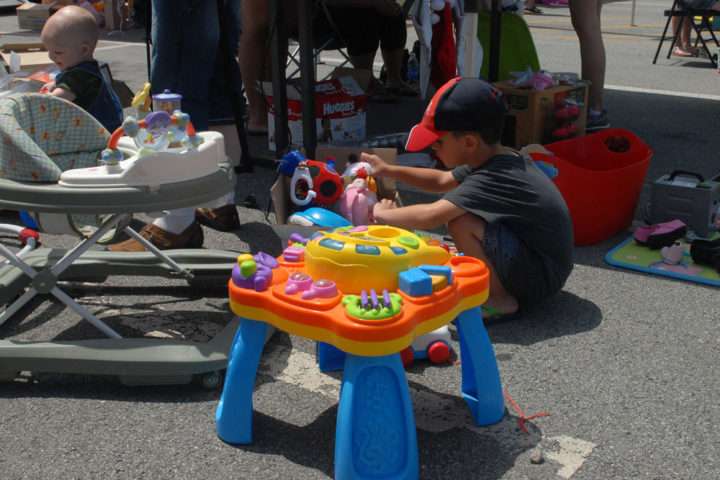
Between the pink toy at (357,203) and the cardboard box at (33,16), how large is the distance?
9919 millimetres

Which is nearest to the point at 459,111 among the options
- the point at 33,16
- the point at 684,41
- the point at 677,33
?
the point at 677,33

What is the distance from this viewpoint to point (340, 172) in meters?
4.06

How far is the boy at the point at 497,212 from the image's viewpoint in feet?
9.66

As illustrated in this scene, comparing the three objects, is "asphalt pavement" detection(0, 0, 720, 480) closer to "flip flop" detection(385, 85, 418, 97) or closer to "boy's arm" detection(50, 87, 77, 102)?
"boy's arm" detection(50, 87, 77, 102)

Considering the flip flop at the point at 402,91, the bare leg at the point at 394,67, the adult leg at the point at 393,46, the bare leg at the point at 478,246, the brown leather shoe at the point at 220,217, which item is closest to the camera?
the bare leg at the point at 478,246

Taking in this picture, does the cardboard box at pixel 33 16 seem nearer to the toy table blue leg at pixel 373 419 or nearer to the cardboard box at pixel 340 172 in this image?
the cardboard box at pixel 340 172

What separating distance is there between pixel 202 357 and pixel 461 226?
100cm

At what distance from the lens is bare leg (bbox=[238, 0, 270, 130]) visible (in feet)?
18.7

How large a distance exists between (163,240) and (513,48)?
9.50ft

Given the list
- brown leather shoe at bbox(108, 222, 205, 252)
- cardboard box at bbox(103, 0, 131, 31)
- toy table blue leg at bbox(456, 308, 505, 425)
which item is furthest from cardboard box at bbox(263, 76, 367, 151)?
cardboard box at bbox(103, 0, 131, 31)

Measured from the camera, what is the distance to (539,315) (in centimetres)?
322

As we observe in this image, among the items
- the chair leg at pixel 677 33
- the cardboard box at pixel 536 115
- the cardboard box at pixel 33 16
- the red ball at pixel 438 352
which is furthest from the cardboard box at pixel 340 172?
the cardboard box at pixel 33 16

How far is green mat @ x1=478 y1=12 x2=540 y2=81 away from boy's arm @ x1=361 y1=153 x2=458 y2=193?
247cm

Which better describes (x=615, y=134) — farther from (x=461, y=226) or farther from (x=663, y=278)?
(x=461, y=226)
